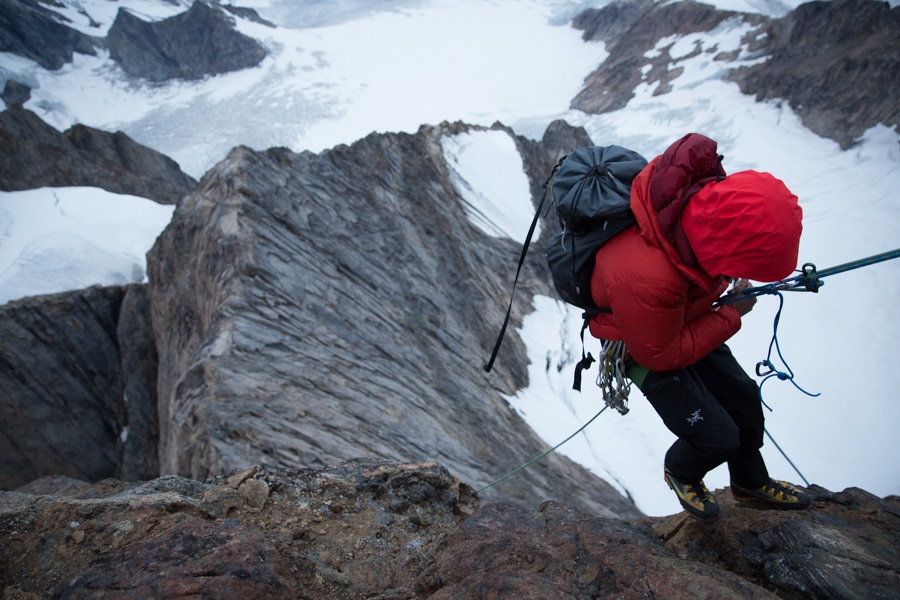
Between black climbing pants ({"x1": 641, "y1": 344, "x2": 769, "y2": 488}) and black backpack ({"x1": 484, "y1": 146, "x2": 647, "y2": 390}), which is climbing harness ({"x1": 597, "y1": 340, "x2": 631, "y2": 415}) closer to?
black climbing pants ({"x1": 641, "y1": 344, "x2": 769, "y2": 488})

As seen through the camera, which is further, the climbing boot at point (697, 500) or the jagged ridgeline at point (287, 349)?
the jagged ridgeline at point (287, 349)

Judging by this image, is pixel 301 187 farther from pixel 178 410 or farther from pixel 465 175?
pixel 465 175

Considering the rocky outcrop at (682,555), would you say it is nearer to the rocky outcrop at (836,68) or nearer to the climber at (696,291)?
the climber at (696,291)

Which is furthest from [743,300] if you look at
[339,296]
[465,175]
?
[465,175]

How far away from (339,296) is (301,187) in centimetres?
328

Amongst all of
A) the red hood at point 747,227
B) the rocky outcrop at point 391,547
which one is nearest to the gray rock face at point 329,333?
the rocky outcrop at point 391,547

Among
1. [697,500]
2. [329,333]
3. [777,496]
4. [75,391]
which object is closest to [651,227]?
[697,500]

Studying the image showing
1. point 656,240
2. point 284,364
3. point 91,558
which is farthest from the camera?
point 284,364

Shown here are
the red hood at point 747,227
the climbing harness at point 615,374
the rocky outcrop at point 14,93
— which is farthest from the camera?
the rocky outcrop at point 14,93

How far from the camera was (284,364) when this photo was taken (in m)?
6.77

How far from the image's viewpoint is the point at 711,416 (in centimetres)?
308

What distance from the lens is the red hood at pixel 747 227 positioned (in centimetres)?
235

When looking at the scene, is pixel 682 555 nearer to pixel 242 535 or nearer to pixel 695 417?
pixel 695 417

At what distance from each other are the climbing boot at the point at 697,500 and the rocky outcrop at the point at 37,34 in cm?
6148
